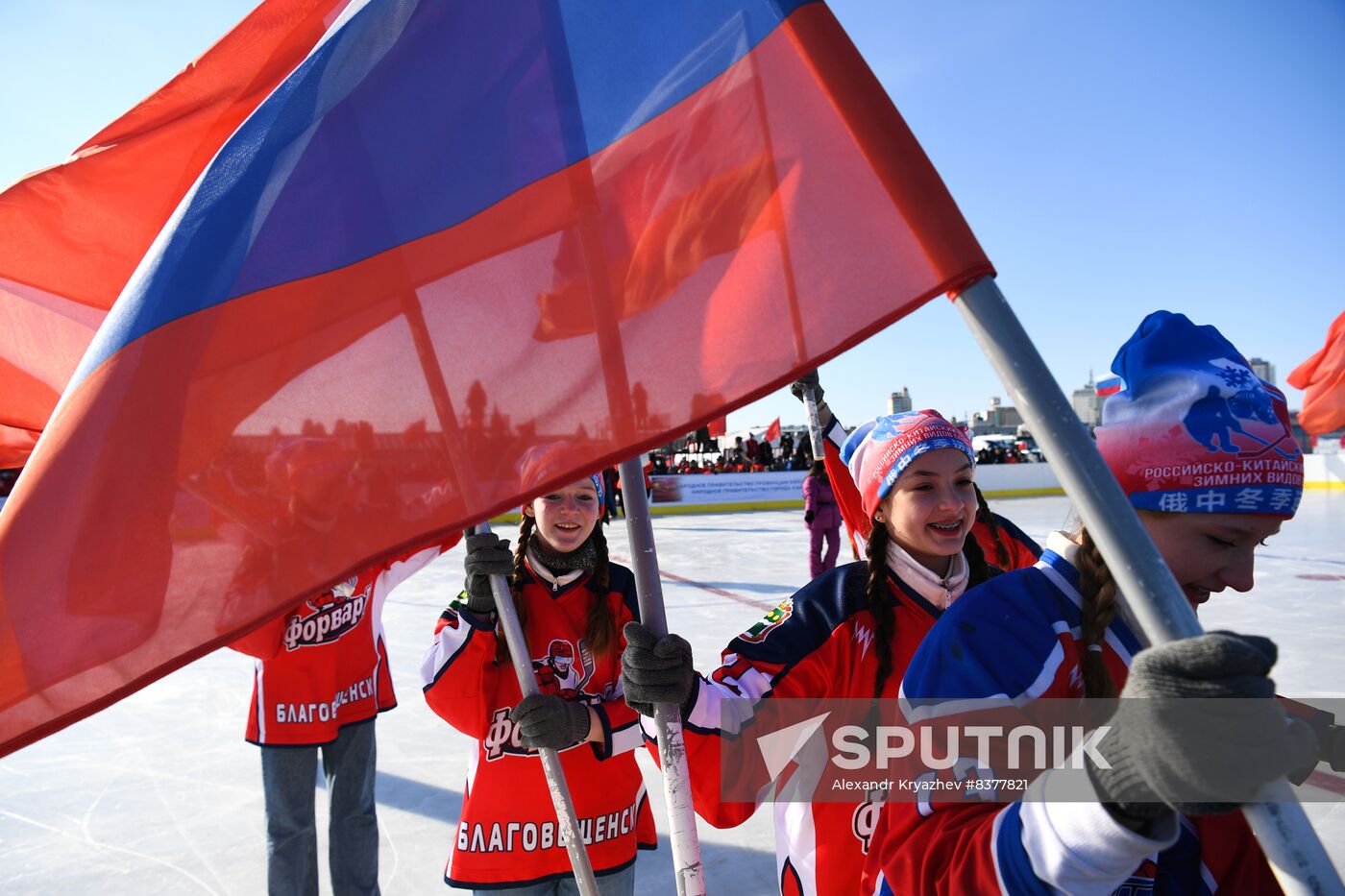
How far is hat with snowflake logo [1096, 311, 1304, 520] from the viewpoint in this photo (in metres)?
1.09

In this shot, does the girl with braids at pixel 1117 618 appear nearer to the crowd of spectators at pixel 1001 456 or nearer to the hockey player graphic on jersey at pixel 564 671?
the hockey player graphic on jersey at pixel 564 671

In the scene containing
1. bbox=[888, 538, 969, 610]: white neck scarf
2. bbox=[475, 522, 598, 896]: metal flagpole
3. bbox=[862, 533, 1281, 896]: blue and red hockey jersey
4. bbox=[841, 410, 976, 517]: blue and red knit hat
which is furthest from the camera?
bbox=[841, 410, 976, 517]: blue and red knit hat

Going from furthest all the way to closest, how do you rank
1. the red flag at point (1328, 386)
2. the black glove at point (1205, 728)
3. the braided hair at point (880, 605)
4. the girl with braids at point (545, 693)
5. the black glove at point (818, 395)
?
the red flag at point (1328, 386), the black glove at point (818, 395), the girl with braids at point (545, 693), the braided hair at point (880, 605), the black glove at point (1205, 728)

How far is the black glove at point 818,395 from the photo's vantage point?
10.6 feet

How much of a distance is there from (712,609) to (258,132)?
6.69 meters

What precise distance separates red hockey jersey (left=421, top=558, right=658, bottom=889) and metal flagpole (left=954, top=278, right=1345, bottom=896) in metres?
1.58

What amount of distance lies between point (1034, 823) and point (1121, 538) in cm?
30

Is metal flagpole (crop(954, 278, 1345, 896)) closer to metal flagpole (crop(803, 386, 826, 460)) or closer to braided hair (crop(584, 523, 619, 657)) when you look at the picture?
braided hair (crop(584, 523, 619, 657))

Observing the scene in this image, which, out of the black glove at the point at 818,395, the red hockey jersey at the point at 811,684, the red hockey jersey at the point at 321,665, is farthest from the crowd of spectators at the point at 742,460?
the red hockey jersey at the point at 811,684

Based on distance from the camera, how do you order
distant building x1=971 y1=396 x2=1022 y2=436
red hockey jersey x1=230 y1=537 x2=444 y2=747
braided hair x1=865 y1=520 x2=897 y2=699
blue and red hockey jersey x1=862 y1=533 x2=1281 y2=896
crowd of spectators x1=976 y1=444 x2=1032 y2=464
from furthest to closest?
distant building x1=971 y1=396 x2=1022 y2=436
crowd of spectators x1=976 y1=444 x2=1032 y2=464
red hockey jersey x1=230 y1=537 x2=444 y2=747
braided hair x1=865 y1=520 x2=897 y2=699
blue and red hockey jersey x1=862 y1=533 x2=1281 y2=896

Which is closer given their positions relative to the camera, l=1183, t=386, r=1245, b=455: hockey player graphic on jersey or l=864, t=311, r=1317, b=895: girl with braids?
l=864, t=311, r=1317, b=895: girl with braids

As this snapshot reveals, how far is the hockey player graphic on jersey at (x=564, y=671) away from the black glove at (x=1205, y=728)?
174cm

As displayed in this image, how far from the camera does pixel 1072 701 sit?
3.58 ft

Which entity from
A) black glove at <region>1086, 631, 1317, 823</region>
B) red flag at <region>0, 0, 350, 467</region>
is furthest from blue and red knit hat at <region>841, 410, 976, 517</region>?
red flag at <region>0, 0, 350, 467</region>
